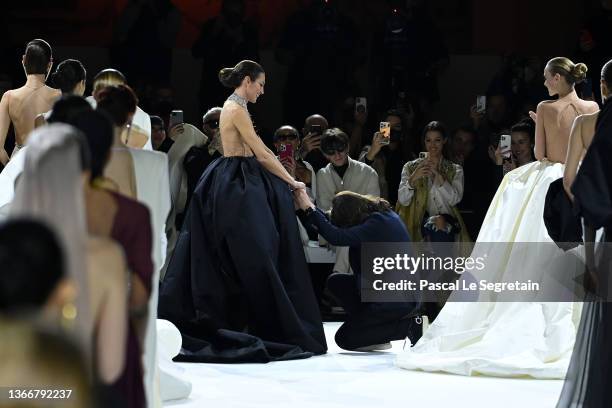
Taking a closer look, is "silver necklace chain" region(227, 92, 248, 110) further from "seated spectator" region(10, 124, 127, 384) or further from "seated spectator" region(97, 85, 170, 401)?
"seated spectator" region(10, 124, 127, 384)

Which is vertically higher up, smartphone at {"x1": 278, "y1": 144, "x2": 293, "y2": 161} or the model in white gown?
smartphone at {"x1": 278, "y1": 144, "x2": 293, "y2": 161}

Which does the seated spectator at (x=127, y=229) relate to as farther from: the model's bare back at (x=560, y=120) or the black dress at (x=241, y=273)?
the model's bare back at (x=560, y=120)

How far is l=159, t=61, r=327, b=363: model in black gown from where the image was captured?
6.43 meters

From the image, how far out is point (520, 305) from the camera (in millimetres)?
6055

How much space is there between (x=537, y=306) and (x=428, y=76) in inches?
146

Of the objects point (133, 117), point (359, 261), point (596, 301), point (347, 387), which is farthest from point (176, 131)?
point (596, 301)

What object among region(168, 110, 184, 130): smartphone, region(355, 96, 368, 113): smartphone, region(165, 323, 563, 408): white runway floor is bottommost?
region(165, 323, 563, 408): white runway floor

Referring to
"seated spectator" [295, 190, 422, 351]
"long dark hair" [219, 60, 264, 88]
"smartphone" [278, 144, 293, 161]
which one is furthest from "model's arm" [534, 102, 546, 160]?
"smartphone" [278, 144, 293, 161]

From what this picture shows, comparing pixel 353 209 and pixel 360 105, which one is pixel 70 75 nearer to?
pixel 353 209

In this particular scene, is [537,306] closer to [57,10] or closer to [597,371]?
[597,371]

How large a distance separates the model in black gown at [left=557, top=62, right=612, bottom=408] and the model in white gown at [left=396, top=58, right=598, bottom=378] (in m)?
1.61

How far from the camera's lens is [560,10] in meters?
10.1

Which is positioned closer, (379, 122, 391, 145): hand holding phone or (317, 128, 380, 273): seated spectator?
(317, 128, 380, 273): seated spectator

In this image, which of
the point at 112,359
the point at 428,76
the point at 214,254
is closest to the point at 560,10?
the point at 428,76
